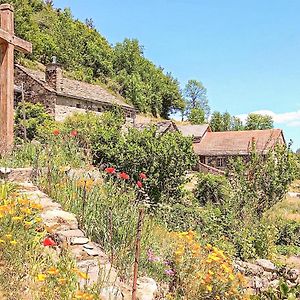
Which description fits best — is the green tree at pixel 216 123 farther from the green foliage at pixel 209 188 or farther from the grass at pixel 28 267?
the grass at pixel 28 267

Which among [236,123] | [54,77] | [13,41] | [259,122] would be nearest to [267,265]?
[13,41]

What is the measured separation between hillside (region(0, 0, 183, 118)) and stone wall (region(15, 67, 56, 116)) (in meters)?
11.6

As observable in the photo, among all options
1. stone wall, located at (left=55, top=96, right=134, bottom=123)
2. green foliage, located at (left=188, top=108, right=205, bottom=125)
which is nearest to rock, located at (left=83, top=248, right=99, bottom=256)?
stone wall, located at (left=55, top=96, right=134, bottom=123)

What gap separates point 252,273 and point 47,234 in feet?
15.4

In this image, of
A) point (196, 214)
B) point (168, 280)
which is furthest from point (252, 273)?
point (196, 214)

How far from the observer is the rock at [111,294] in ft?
11.2

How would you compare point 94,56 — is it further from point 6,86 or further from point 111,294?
point 111,294

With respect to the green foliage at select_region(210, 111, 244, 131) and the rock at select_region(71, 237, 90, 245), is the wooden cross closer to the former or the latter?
the rock at select_region(71, 237, 90, 245)

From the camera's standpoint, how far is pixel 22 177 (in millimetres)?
5930

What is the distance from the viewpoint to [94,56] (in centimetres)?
5141

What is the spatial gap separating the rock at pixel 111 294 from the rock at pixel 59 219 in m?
1.23

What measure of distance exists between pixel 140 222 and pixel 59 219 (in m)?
1.71

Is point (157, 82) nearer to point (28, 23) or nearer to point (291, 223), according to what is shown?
point (28, 23)

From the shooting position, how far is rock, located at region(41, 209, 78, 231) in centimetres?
462
